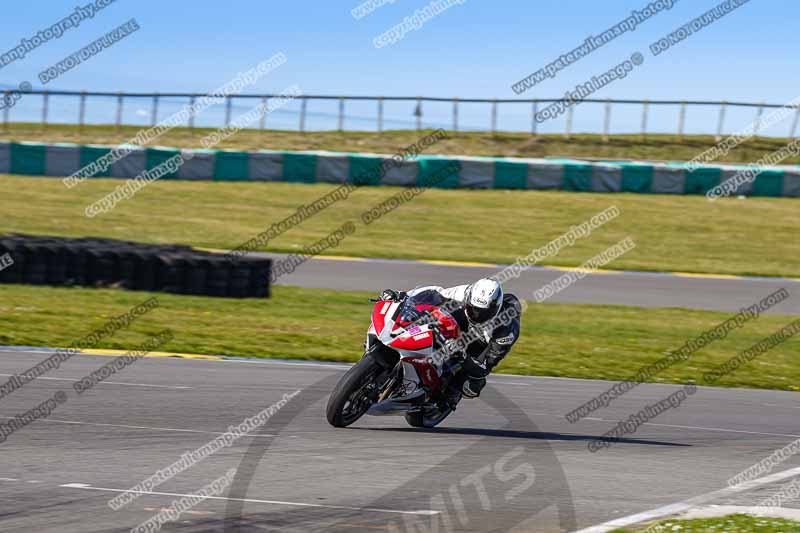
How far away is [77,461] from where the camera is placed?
8.02m

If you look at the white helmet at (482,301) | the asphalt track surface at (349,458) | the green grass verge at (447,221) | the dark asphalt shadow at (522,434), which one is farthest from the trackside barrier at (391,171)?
the white helmet at (482,301)

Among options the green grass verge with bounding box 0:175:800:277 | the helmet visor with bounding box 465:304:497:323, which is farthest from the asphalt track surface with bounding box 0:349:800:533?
the green grass verge with bounding box 0:175:800:277

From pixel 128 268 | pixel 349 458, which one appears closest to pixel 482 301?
pixel 349 458

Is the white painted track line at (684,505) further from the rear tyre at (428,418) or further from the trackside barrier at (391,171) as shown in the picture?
the trackside barrier at (391,171)

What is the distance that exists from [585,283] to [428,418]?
44.3ft

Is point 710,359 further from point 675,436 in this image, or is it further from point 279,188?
point 279,188

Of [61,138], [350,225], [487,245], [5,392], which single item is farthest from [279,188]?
[5,392]

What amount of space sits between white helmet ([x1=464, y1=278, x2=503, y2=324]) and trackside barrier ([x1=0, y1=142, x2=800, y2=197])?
906 inches

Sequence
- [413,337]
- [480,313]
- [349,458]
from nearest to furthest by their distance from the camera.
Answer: [349,458] → [413,337] → [480,313]

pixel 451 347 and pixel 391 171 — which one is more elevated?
pixel 391 171

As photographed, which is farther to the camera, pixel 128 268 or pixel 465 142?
pixel 465 142

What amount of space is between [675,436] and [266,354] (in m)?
5.74

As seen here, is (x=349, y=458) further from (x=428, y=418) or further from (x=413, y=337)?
(x=428, y=418)

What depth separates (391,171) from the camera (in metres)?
32.9
